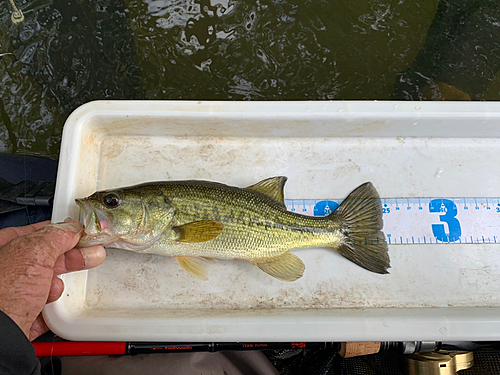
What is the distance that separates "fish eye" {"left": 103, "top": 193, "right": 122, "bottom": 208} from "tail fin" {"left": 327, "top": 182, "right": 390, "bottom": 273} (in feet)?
4.18

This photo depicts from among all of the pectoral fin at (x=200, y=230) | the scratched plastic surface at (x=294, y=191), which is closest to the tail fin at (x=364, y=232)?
the scratched plastic surface at (x=294, y=191)

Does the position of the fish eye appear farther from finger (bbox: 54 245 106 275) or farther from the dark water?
the dark water

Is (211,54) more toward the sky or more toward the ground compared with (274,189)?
more toward the sky

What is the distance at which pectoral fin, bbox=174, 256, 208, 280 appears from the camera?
1926 millimetres

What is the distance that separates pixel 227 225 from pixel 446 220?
149 centimetres

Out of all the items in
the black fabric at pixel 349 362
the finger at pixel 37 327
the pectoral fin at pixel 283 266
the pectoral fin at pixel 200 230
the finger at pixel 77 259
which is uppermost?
the pectoral fin at pixel 200 230

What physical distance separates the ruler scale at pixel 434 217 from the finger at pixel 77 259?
121cm

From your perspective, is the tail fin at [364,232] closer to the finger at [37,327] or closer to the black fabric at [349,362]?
the black fabric at [349,362]

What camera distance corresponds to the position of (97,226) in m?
1.70

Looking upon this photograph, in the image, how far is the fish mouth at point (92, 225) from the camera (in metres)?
1.69

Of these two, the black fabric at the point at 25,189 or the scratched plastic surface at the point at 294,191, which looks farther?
the black fabric at the point at 25,189

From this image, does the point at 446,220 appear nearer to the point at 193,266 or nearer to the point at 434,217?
the point at 434,217

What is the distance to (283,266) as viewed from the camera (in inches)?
77.6

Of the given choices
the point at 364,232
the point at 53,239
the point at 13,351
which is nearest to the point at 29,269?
the point at 53,239
